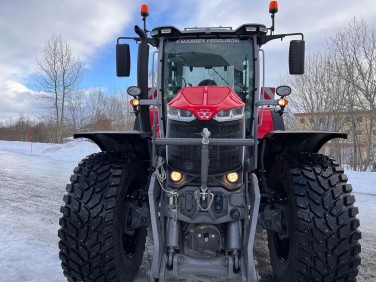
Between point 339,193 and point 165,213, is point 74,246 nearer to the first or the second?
point 165,213

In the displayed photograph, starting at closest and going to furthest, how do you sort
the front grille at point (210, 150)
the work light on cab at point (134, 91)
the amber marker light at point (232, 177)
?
the front grille at point (210, 150), the amber marker light at point (232, 177), the work light on cab at point (134, 91)

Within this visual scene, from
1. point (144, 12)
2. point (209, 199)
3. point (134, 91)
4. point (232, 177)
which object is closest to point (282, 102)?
point (232, 177)

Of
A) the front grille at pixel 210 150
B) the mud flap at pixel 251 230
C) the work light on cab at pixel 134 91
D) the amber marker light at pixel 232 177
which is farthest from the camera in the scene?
the work light on cab at pixel 134 91

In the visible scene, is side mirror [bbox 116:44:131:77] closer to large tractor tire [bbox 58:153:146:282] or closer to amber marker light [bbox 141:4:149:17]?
amber marker light [bbox 141:4:149:17]

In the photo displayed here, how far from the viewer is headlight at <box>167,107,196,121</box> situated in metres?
2.64

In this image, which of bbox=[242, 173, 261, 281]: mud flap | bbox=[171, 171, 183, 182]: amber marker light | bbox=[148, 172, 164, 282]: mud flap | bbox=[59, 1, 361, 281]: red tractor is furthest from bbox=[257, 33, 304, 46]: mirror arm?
bbox=[148, 172, 164, 282]: mud flap

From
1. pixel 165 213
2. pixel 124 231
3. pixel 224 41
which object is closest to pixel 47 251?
pixel 124 231

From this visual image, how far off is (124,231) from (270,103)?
1805 mm

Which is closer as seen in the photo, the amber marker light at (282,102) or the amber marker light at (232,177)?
the amber marker light at (232,177)

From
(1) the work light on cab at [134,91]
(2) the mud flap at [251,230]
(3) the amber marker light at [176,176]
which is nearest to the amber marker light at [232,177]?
(2) the mud flap at [251,230]

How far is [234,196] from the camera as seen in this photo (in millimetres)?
2742

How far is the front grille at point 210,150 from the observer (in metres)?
2.68

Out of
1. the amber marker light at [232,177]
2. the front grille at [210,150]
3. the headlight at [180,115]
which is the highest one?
the headlight at [180,115]

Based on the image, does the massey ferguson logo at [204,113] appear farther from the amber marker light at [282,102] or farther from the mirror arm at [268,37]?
the mirror arm at [268,37]
